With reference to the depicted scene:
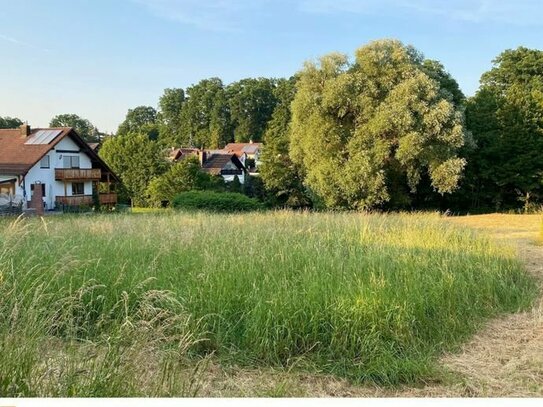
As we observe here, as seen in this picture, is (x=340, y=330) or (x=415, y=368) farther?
(x=340, y=330)

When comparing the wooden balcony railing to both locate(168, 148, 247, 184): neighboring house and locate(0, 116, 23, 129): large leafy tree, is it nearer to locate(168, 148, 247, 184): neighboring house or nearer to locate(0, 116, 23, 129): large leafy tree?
locate(168, 148, 247, 184): neighboring house

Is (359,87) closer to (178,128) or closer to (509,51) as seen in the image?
(509,51)

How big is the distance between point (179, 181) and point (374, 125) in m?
14.9

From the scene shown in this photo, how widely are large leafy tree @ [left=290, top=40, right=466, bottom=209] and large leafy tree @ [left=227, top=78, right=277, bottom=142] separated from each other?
51232mm

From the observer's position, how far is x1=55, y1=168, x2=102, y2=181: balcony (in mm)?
29797

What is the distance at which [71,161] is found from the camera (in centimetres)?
3120

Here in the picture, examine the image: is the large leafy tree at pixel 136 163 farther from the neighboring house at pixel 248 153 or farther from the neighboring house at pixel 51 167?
the neighboring house at pixel 248 153

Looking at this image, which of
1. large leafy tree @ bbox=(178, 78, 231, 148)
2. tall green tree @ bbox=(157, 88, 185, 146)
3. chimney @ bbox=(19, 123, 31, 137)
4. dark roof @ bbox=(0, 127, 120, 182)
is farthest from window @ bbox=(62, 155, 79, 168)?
tall green tree @ bbox=(157, 88, 185, 146)

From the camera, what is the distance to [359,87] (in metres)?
21.5

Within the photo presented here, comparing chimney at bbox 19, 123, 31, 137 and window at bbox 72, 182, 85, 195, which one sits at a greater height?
chimney at bbox 19, 123, 31, 137

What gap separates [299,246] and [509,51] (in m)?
35.7

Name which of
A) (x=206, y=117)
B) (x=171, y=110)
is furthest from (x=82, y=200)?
(x=171, y=110)

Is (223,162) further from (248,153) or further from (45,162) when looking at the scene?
(45,162)

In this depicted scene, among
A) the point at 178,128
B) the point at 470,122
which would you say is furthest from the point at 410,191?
the point at 178,128
